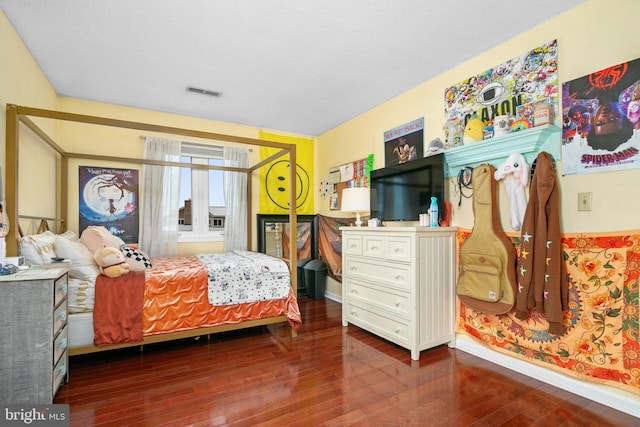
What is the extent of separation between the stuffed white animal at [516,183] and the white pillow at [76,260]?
3.23 metres

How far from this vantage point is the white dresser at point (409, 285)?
2512mm

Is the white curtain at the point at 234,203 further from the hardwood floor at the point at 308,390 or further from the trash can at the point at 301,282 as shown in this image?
the hardwood floor at the point at 308,390

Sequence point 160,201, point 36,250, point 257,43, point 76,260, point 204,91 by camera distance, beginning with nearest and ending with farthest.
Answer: point 36,250 < point 76,260 < point 257,43 < point 204,91 < point 160,201

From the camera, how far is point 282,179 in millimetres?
4762

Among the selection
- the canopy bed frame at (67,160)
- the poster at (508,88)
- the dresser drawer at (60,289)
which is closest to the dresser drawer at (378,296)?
the canopy bed frame at (67,160)

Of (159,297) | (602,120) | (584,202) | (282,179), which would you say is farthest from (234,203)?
(602,120)

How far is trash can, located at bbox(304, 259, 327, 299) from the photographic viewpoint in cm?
436

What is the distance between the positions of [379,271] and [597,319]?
4.99ft

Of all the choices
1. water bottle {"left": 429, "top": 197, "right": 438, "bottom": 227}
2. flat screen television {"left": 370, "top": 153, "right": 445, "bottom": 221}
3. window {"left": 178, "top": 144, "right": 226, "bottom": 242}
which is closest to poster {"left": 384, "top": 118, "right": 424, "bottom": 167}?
flat screen television {"left": 370, "top": 153, "right": 445, "bottom": 221}

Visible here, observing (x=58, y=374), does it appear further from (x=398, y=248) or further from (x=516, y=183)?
(x=516, y=183)

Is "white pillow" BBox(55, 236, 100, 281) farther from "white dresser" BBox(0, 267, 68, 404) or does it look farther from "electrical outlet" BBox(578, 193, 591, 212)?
"electrical outlet" BBox(578, 193, 591, 212)

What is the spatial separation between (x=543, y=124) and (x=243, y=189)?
3.47 m

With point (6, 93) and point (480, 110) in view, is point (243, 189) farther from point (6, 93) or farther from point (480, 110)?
point (480, 110)

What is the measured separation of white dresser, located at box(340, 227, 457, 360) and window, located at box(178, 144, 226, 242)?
229 cm
